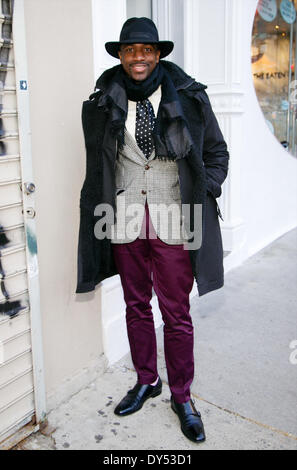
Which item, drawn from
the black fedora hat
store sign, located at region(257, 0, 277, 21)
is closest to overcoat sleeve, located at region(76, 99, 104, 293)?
the black fedora hat

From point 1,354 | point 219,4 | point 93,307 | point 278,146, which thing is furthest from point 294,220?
point 1,354

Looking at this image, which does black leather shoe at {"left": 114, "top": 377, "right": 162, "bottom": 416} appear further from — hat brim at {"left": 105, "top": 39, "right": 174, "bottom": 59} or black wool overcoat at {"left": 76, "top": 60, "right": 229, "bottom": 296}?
hat brim at {"left": 105, "top": 39, "right": 174, "bottom": 59}

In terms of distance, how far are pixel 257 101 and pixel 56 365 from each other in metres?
4.00

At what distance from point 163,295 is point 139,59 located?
3.95 ft

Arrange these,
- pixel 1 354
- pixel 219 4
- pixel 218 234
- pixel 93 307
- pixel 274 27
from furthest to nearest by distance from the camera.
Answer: pixel 274 27, pixel 219 4, pixel 93 307, pixel 218 234, pixel 1 354

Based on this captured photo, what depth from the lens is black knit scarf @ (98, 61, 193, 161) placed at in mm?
2225

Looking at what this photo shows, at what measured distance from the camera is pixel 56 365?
9.05 ft

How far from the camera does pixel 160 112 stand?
2264 millimetres

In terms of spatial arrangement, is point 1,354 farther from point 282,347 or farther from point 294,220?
point 294,220

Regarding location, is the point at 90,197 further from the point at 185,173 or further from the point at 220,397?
the point at 220,397

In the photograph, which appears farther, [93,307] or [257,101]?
[257,101]

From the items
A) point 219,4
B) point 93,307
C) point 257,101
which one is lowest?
point 93,307

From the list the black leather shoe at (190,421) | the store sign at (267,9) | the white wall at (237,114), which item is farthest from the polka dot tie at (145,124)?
the store sign at (267,9)

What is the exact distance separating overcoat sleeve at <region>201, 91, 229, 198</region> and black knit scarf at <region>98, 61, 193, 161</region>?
0.66 ft
